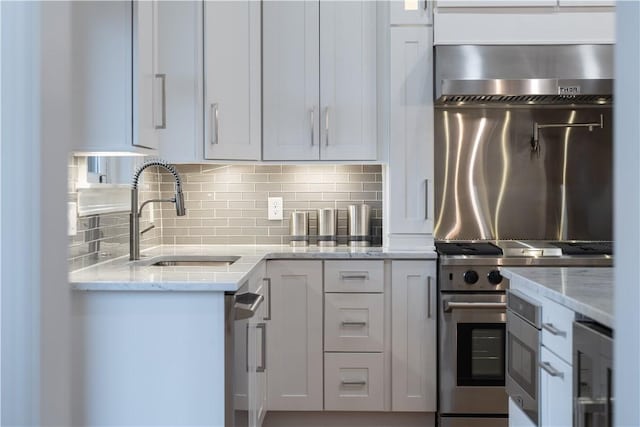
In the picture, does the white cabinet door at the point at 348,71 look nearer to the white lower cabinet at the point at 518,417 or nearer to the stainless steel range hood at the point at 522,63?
the stainless steel range hood at the point at 522,63

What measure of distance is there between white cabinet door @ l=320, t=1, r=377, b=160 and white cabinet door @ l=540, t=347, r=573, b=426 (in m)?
1.87

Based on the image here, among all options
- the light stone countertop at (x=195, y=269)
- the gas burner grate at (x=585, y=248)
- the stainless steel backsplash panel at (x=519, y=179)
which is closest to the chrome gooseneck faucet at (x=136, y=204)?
the light stone countertop at (x=195, y=269)

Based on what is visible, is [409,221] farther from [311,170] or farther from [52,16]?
[52,16]

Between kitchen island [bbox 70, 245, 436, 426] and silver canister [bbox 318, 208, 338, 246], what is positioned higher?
silver canister [bbox 318, 208, 338, 246]

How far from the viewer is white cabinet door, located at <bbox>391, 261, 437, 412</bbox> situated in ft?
11.5

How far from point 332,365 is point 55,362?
187 cm

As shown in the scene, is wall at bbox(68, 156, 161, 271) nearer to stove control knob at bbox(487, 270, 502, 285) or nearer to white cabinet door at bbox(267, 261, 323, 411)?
white cabinet door at bbox(267, 261, 323, 411)

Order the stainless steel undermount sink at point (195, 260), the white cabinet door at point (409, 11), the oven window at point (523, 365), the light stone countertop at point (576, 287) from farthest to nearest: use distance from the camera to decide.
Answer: the white cabinet door at point (409, 11) → the stainless steel undermount sink at point (195, 260) → the oven window at point (523, 365) → the light stone countertop at point (576, 287)

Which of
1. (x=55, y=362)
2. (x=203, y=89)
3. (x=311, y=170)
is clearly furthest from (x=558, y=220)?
(x=55, y=362)

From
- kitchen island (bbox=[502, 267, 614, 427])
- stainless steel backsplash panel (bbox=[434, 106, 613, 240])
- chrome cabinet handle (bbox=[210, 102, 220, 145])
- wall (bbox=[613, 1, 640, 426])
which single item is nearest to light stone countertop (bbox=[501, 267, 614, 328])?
kitchen island (bbox=[502, 267, 614, 427])

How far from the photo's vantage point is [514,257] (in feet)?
11.1

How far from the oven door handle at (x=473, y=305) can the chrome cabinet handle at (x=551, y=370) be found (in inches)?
52.9

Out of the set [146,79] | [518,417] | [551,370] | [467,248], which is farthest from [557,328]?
[467,248]

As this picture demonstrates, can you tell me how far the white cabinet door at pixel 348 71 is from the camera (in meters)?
3.69
